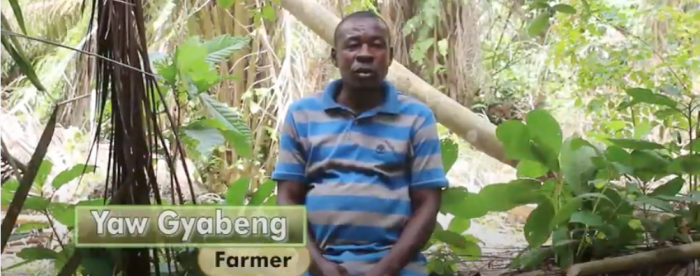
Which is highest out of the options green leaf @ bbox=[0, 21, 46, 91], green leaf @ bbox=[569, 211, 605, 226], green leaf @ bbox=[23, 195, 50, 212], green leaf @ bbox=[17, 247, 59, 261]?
green leaf @ bbox=[0, 21, 46, 91]

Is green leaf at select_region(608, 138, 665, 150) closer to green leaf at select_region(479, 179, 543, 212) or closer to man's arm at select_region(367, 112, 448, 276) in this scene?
green leaf at select_region(479, 179, 543, 212)

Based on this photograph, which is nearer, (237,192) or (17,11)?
(17,11)

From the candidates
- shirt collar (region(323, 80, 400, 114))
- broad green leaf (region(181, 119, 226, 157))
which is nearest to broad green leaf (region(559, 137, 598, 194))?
shirt collar (region(323, 80, 400, 114))

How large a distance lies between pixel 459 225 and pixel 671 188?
314 millimetres

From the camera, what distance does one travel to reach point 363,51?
0.84 m

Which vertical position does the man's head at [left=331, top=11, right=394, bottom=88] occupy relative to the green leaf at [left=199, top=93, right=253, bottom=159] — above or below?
above

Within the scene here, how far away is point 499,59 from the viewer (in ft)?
3.76

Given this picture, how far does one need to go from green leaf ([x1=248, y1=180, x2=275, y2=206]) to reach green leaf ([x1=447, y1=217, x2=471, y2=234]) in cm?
28

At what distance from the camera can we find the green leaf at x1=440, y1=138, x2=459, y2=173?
94cm

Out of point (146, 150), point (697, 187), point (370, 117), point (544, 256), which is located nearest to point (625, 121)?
point (697, 187)

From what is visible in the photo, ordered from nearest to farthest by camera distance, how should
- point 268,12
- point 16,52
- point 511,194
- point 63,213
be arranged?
point 16,52 → point 63,213 → point 511,194 → point 268,12

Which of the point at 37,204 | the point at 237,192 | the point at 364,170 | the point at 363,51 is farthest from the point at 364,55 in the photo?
the point at 37,204

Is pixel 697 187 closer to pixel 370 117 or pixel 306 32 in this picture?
pixel 370 117

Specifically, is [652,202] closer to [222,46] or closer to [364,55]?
[364,55]
